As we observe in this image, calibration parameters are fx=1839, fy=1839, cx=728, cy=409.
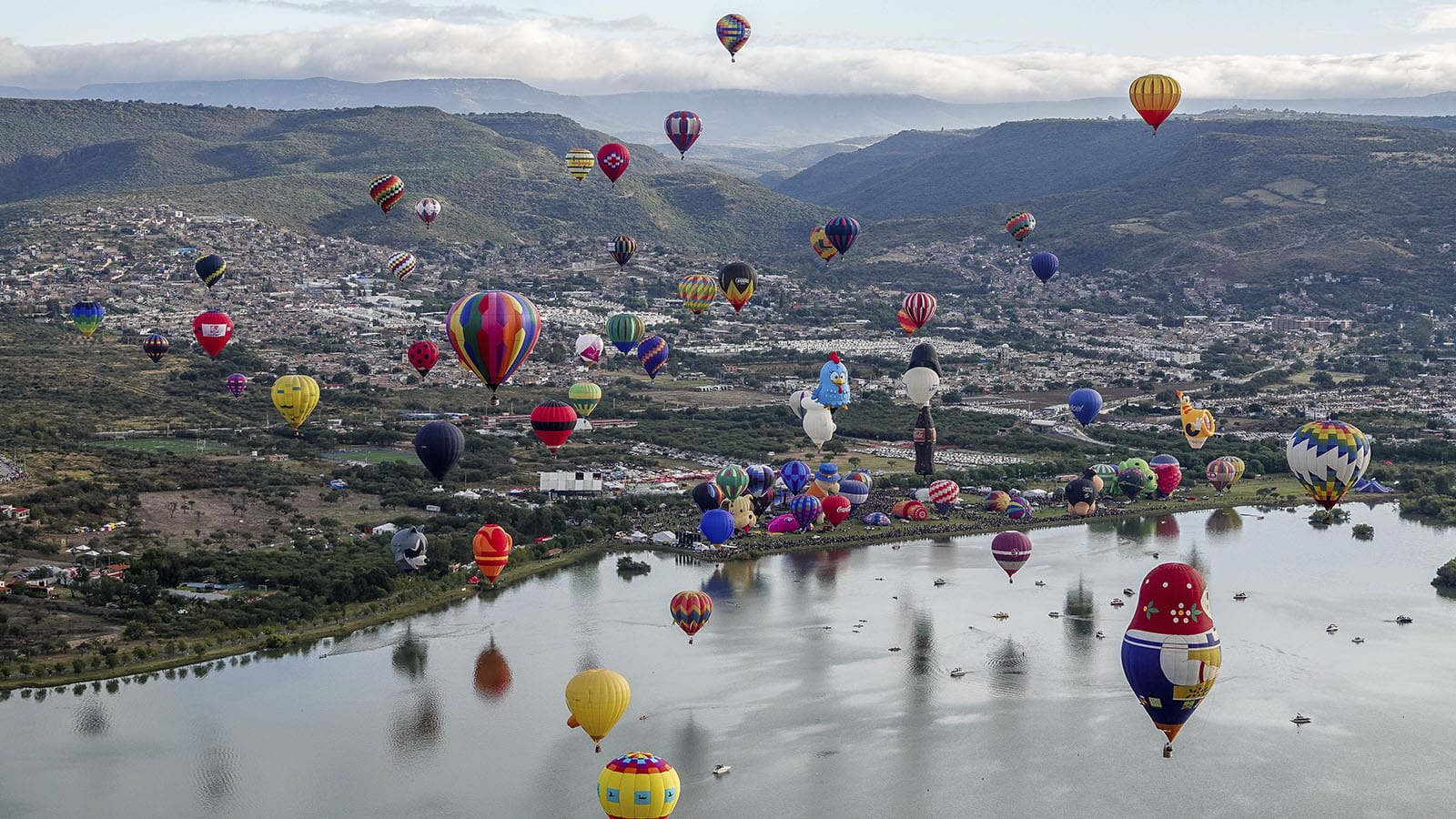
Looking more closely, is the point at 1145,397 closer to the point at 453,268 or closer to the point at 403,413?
the point at 403,413

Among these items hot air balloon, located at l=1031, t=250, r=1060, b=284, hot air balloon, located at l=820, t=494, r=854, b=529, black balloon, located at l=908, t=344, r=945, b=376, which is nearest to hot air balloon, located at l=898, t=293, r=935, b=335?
black balloon, located at l=908, t=344, r=945, b=376

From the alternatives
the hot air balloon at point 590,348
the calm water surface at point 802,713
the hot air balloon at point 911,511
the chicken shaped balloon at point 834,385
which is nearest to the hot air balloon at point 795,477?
the hot air balloon at point 911,511

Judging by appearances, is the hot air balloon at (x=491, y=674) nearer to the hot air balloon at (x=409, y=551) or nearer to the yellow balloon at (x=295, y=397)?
the hot air balloon at (x=409, y=551)

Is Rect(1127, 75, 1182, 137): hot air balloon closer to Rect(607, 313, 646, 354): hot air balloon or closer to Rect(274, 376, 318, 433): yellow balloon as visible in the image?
Rect(607, 313, 646, 354): hot air balloon

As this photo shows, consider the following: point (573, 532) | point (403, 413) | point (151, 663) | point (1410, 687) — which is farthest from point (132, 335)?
point (1410, 687)

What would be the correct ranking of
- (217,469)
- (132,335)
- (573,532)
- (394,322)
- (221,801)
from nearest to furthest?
(221,801), (573,532), (217,469), (132,335), (394,322)

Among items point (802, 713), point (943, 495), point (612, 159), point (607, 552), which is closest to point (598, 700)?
point (802, 713)
